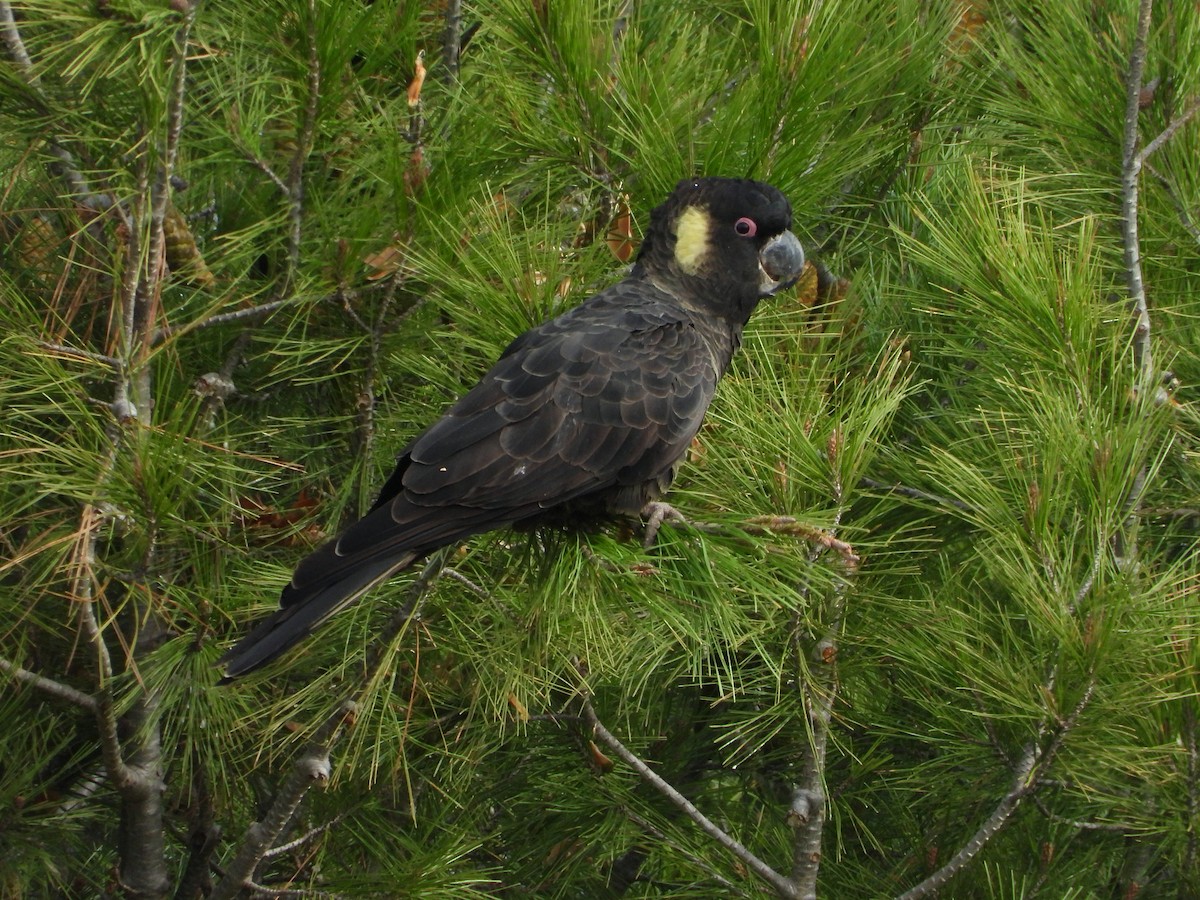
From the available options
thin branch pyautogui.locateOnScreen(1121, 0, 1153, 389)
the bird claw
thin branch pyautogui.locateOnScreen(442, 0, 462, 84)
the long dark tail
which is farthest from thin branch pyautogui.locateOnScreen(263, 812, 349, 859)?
thin branch pyautogui.locateOnScreen(1121, 0, 1153, 389)

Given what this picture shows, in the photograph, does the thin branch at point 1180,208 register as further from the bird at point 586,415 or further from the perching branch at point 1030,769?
the perching branch at point 1030,769

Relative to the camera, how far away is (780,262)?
7.68 feet

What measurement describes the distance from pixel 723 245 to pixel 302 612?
101 cm

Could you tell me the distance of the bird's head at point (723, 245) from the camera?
2.26m

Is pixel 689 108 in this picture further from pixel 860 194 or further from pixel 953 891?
Result: pixel 953 891

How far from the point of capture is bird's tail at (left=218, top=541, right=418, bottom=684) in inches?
68.8

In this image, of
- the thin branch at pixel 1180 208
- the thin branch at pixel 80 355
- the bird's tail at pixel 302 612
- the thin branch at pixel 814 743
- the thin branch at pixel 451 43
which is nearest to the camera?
the bird's tail at pixel 302 612

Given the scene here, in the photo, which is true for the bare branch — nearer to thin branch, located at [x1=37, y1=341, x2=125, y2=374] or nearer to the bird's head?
thin branch, located at [x1=37, y1=341, x2=125, y2=374]

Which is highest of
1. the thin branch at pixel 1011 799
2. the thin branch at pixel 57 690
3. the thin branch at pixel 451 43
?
the thin branch at pixel 451 43

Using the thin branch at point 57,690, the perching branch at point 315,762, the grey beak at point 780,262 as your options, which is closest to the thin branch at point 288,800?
the perching branch at point 315,762

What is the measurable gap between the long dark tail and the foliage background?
0.13 meters

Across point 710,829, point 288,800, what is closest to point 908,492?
point 710,829

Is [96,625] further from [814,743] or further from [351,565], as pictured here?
[814,743]

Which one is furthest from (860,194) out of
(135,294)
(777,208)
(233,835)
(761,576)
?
(233,835)
